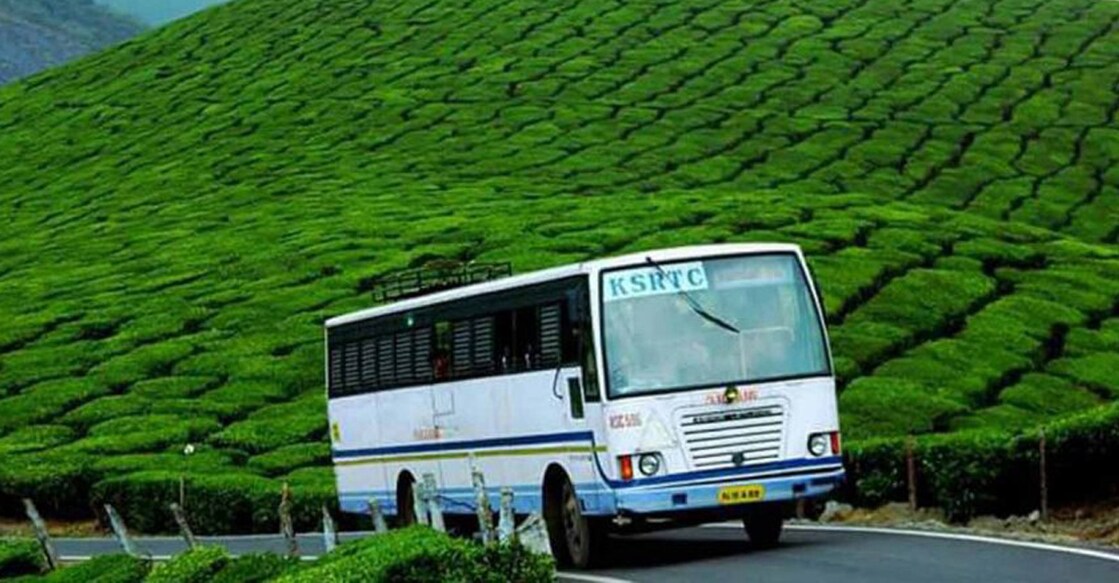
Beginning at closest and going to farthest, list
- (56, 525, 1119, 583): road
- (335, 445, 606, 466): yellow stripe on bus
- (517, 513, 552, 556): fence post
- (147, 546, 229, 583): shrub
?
(56, 525, 1119, 583): road, (517, 513, 552, 556): fence post, (147, 546, 229, 583): shrub, (335, 445, 606, 466): yellow stripe on bus

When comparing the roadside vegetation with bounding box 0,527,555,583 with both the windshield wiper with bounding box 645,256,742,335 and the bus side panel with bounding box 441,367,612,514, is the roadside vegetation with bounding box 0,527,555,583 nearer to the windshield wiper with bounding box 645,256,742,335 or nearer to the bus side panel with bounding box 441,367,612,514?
the bus side panel with bounding box 441,367,612,514

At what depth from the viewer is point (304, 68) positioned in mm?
129375

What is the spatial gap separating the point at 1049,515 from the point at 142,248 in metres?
69.0

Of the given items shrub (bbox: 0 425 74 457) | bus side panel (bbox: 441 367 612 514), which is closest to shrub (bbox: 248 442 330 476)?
shrub (bbox: 0 425 74 457)

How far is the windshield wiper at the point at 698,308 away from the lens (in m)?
24.5

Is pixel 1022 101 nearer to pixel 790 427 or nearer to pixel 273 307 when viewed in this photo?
pixel 273 307

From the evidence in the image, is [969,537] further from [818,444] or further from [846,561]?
[846,561]

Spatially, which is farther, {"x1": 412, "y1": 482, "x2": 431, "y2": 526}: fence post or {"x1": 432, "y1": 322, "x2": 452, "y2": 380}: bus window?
{"x1": 432, "y1": 322, "x2": 452, "y2": 380}: bus window

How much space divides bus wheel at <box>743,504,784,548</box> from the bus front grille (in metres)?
1.19

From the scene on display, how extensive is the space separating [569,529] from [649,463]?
1.83 metres

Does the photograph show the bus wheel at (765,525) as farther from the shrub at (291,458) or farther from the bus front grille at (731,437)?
the shrub at (291,458)

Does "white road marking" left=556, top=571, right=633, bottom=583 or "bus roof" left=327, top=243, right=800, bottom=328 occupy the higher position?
"bus roof" left=327, top=243, right=800, bottom=328

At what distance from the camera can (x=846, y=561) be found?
22.1 m

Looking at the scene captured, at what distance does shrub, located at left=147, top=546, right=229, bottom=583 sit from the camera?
77.6 ft
